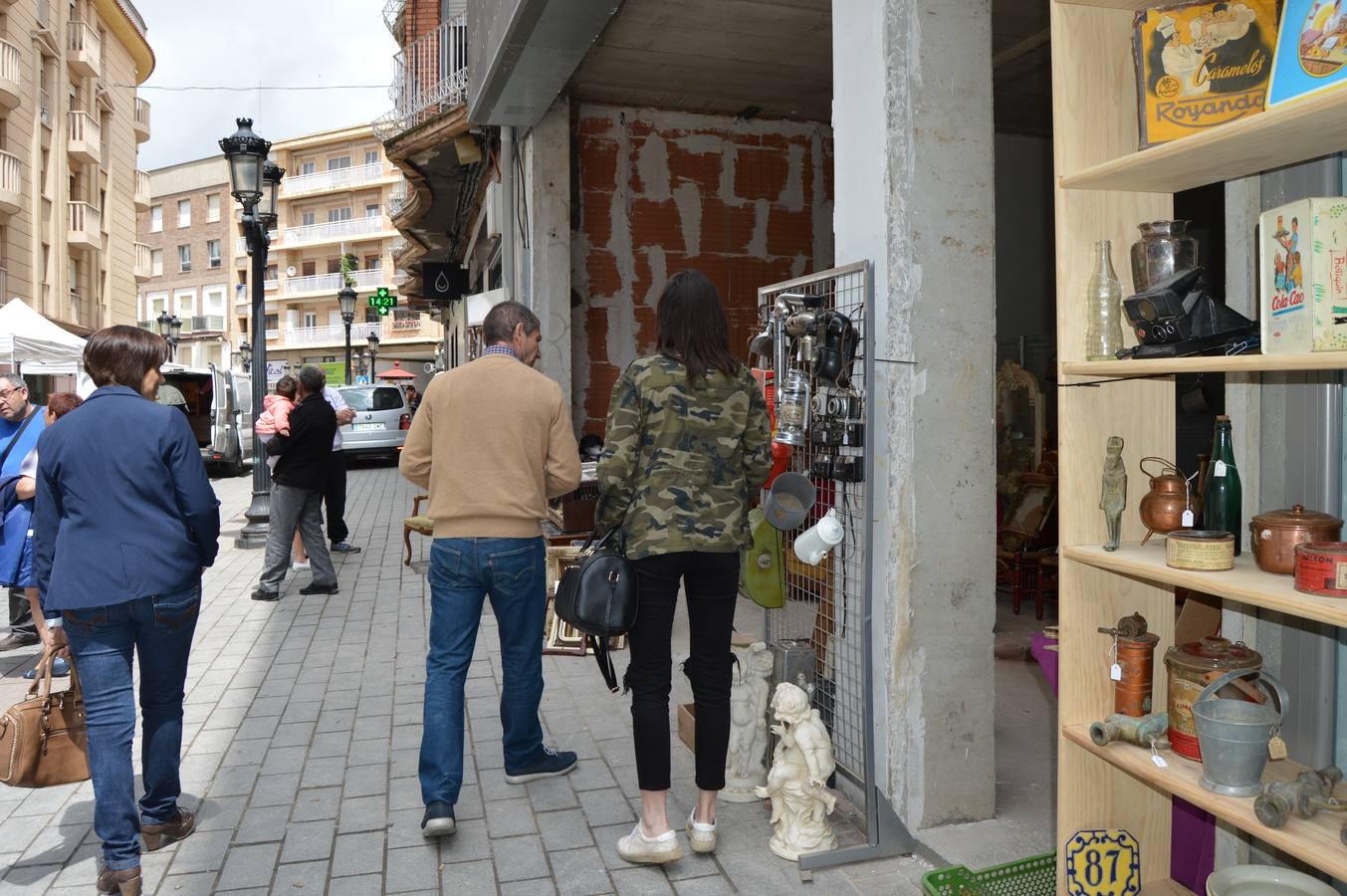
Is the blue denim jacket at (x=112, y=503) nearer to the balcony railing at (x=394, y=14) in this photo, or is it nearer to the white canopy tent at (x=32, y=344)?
the white canopy tent at (x=32, y=344)

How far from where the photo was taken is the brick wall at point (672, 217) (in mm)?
8656

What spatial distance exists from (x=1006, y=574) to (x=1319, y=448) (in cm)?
468

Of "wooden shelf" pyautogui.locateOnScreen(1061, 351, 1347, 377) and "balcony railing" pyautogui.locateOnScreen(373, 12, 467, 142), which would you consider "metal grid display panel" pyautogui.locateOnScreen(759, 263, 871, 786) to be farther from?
"balcony railing" pyautogui.locateOnScreen(373, 12, 467, 142)

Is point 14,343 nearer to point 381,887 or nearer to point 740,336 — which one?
point 740,336

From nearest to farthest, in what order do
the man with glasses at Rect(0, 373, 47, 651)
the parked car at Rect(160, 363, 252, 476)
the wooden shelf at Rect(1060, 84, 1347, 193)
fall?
the wooden shelf at Rect(1060, 84, 1347, 193), the man with glasses at Rect(0, 373, 47, 651), the parked car at Rect(160, 363, 252, 476)

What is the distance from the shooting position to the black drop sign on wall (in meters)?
14.7

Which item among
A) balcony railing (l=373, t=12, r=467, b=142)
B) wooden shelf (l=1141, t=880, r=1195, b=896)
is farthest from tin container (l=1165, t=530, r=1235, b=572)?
balcony railing (l=373, t=12, r=467, b=142)

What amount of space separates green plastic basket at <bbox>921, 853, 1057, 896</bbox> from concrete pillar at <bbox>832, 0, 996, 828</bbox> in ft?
1.65

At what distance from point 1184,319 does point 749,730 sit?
2.21 meters

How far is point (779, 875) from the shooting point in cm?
314

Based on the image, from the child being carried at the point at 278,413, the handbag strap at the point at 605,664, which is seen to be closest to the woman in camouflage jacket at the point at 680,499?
the handbag strap at the point at 605,664

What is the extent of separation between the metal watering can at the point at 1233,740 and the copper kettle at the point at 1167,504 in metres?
0.38

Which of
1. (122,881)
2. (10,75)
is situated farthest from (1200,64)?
(10,75)

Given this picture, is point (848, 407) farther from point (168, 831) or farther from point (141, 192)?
point (141, 192)
